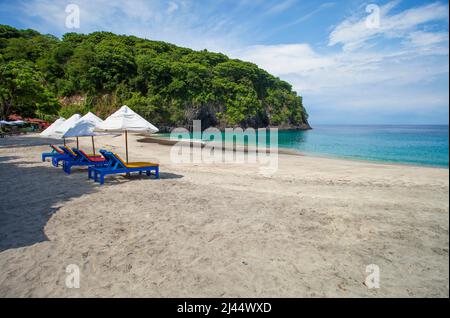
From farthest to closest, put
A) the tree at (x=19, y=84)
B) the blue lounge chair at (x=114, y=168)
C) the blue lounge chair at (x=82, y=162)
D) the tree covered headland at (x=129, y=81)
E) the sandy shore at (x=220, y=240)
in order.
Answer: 1. the tree covered headland at (x=129, y=81)
2. the tree at (x=19, y=84)
3. the blue lounge chair at (x=82, y=162)
4. the blue lounge chair at (x=114, y=168)
5. the sandy shore at (x=220, y=240)

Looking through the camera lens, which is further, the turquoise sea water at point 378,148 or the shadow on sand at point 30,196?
the turquoise sea water at point 378,148

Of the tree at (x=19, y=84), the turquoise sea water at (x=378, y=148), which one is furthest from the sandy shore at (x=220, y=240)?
the tree at (x=19, y=84)

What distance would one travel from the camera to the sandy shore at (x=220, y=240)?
3.27 metres

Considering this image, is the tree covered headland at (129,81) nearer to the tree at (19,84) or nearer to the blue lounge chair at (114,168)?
the tree at (19,84)

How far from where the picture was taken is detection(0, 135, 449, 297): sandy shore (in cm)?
327

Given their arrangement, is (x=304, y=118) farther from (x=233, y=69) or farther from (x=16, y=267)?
(x=16, y=267)

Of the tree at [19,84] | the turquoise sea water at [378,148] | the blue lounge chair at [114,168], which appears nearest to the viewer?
the blue lounge chair at [114,168]

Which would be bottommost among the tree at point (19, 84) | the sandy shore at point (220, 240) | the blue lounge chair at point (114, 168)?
the sandy shore at point (220, 240)

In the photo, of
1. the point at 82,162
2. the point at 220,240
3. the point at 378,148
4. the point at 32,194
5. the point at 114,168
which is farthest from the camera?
the point at 378,148

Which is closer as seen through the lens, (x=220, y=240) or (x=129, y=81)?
(x=220, y=240)

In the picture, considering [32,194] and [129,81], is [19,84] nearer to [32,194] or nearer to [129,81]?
[32,194]

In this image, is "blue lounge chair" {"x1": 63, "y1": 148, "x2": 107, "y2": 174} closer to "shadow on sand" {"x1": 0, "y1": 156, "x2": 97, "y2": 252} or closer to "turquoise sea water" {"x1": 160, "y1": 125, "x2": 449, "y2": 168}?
"shadow on sand" {"x1": 0, "y1": 156, "x2": 97, "y2": 252}

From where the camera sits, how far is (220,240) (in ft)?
14.7

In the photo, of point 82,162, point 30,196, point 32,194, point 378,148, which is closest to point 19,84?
point 82,162
